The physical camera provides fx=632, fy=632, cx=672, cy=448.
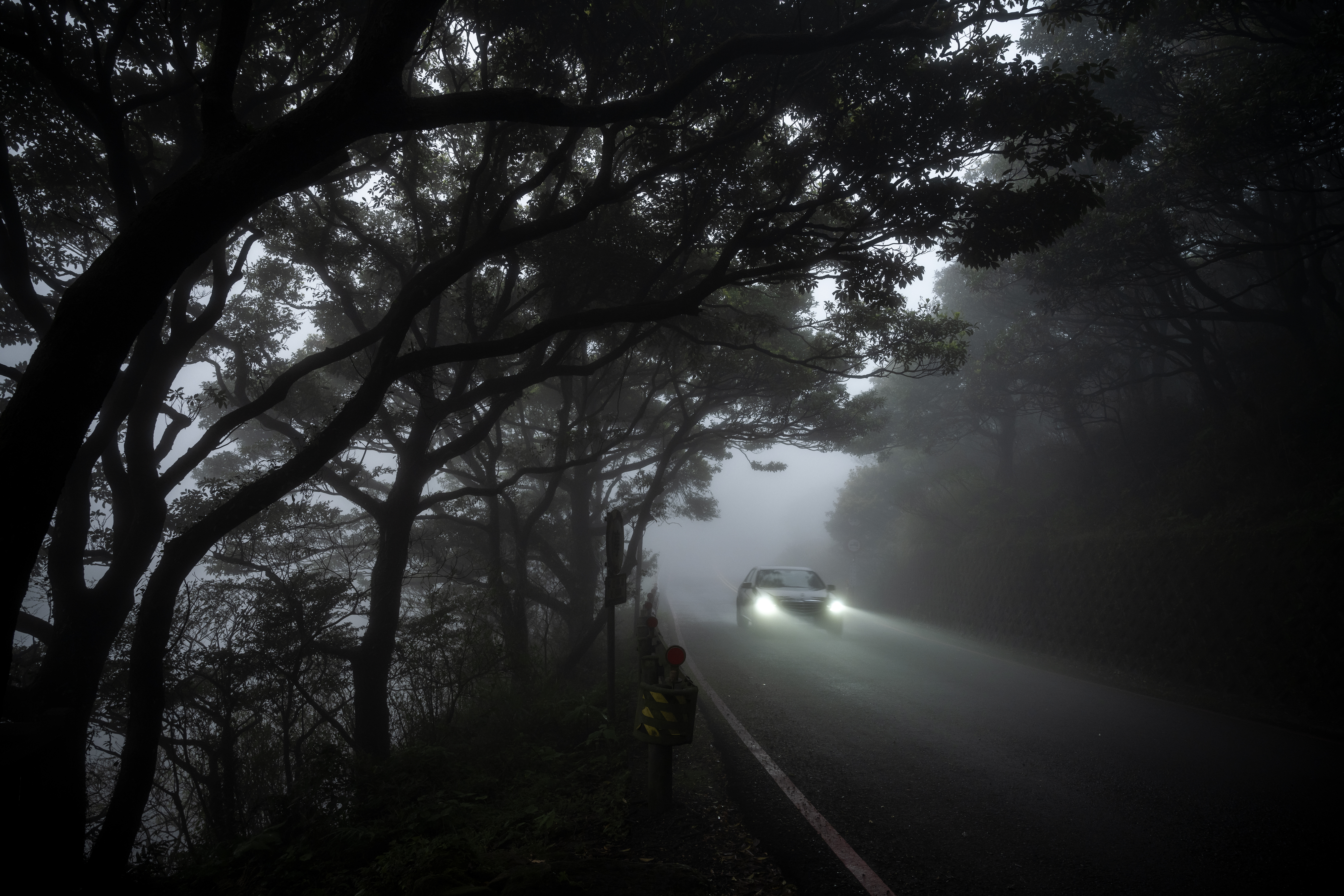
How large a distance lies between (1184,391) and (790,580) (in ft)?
42.3

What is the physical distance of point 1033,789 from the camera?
5117 mm

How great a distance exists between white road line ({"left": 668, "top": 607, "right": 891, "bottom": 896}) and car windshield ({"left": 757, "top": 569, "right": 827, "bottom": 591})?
8.58m

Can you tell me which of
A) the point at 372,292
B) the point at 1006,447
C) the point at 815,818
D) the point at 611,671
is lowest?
the point at 815,818

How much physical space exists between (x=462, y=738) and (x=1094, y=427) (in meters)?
19.1

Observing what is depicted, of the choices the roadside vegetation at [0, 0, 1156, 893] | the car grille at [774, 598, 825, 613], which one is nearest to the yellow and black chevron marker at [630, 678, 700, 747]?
the roadside vegetation at [0, 0, 1156, 893]

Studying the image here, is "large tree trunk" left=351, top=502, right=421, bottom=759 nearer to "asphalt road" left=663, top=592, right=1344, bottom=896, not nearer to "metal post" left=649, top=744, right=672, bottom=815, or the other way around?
"metal post" left=649, top=744, right=672, bottom=815

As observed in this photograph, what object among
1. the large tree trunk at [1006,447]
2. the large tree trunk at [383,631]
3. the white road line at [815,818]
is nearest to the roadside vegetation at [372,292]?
the large tree trunk at [383,631]

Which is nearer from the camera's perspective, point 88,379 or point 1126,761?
point 88,379

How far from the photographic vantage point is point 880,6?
700 cm

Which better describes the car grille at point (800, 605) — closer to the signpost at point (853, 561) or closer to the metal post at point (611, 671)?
the metal post at point (611, 671)

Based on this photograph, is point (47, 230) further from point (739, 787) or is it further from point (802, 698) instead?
point (802, 698)

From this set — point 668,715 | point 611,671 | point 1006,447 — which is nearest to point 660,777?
point 668,715

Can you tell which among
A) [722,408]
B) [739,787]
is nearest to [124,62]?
[739,787]

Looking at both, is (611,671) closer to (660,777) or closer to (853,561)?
(660,777)
